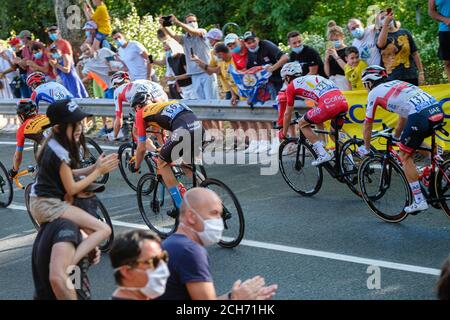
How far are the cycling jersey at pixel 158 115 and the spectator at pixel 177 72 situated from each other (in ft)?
18.8

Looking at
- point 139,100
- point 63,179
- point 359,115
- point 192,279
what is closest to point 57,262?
point 63,179

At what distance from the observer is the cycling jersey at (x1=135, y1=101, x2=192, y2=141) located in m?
9.65

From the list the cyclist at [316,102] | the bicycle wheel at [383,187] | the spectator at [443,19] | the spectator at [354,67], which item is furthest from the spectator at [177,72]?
the bicycle wheel at [383,187]

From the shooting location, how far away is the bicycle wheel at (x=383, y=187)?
9.43m

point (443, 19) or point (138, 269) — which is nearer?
point (138, 269)

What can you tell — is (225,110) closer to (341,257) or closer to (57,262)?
(341,257)

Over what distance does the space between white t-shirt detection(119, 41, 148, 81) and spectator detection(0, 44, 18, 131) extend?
13.4 feet

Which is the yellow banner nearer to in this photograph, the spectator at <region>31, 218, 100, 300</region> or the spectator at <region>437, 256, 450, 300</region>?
the spectator at <region>31, 218, 100, 300</region>

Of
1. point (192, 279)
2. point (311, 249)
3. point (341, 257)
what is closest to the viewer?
point (192, 279)

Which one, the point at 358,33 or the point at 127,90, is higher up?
the point at 358,33

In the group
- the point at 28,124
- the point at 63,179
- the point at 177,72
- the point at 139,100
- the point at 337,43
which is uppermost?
the point at 63,179

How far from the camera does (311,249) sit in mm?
8617

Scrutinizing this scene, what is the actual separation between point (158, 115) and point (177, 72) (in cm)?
614

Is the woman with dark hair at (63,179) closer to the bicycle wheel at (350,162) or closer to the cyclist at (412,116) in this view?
the cyclist at (412,116)
